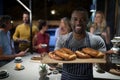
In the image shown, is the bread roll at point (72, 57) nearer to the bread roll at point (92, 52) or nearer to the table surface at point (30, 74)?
the bread roll at point (92, 52)

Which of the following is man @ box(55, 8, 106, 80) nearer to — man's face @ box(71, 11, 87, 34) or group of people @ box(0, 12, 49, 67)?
man's face @ box(71, 11, 87, 34)

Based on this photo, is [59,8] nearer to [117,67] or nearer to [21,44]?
[21,44]

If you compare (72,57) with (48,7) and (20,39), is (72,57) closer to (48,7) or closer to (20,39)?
(20,39)

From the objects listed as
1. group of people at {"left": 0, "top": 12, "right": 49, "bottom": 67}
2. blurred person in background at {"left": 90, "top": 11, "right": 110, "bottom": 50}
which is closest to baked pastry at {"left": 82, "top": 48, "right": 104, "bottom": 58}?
group of people at {"left": 0, "top": 12, "right": 49, "bottom": 67}

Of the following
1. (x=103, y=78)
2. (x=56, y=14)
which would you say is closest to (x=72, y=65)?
(x=103, y=78)

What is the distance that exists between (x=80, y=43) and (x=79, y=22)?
24 centimetres

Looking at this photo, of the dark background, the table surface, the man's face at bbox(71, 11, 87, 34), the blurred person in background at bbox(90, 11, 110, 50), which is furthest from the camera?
the dark background

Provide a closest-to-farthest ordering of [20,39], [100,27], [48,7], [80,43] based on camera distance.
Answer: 1. [80,43]
2. [100,27]
3. [20,39]
4. [48,7]

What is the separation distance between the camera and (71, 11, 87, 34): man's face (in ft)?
6.78

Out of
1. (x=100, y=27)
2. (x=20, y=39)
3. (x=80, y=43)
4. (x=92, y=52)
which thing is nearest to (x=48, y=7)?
(x=20, y=39)

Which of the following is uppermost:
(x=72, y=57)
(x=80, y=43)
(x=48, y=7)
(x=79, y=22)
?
(x=48, y=7)

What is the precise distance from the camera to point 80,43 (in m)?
2.18

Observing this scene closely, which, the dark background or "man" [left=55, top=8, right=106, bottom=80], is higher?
the dark background

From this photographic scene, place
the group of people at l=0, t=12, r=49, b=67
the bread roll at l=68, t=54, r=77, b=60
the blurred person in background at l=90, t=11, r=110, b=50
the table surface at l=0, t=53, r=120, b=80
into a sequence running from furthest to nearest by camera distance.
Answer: the blurred person in background at l=90, t=11, r=110, b=50
the group of people at l=0, t=12, r=49, b=67
the table surface at l=0, t=53, r=120, b=80
the bread roll at l=68, t=54, r=77, b=60
